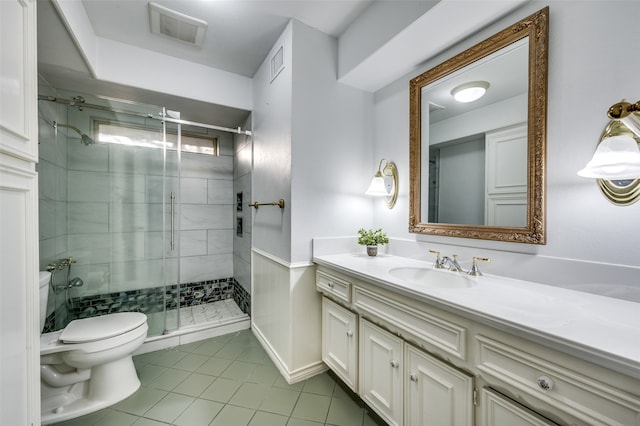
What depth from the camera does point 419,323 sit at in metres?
1.04

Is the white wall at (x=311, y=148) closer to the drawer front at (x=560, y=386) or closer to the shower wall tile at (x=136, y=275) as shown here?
the shower wall tile at (x=136, y=275)

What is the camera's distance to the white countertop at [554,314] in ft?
1.95

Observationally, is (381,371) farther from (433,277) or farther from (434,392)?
(433,277)

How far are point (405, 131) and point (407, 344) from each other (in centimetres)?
136

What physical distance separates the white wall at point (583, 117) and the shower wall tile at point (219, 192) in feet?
9.29

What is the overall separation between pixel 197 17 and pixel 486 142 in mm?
1979

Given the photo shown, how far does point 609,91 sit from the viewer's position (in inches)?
37.9

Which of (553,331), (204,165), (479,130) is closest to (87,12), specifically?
(204,165)

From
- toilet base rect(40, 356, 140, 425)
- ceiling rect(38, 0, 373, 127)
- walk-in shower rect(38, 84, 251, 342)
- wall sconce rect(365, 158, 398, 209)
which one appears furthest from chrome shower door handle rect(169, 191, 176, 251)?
wall sconce rect(365, 158, 398, 209)

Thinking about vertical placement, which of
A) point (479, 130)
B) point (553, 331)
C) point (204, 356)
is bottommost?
point (204, 356)

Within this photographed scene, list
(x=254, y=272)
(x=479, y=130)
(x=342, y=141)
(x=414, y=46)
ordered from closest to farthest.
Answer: (x=479, y=130), (x=414, y=46), (x=342, y=141), (x=254, y=272)

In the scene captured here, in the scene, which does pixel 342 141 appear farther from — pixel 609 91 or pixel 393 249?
pixel 609 91

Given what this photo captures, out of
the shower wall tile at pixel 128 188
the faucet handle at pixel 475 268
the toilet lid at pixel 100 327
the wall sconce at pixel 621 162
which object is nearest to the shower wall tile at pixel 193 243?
the shower wall tile at pixel 128 188

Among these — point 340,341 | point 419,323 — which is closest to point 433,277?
point 419,323
